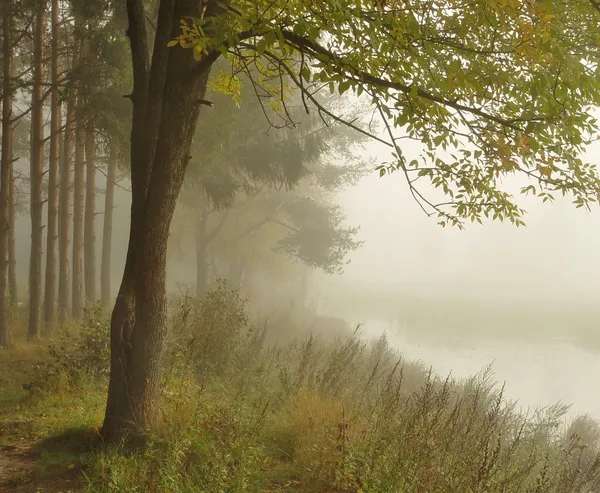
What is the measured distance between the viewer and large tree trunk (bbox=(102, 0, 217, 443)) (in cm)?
448

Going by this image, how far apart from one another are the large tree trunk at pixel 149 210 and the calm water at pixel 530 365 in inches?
562

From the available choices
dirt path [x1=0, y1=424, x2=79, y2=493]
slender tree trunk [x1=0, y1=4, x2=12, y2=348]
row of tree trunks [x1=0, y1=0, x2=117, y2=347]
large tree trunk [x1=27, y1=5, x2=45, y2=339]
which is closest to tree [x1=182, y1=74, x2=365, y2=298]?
row of tree trunks [x1=0, y1=0, x2=117, y2=347]

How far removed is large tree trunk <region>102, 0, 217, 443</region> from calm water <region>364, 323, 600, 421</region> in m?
14.3

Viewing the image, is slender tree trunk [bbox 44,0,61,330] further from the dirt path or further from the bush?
the dirt path

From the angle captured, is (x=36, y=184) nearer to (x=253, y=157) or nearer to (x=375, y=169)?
(x=253, y=157)

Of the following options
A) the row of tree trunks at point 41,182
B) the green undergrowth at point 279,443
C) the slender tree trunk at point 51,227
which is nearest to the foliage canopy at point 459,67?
the green undergrowth at point 279,443

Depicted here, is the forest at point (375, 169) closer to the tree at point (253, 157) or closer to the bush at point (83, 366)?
the bush at point (83, 366)

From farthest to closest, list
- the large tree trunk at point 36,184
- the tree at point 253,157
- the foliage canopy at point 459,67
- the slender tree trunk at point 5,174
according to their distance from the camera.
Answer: the tree at point 253,157 → the large tree trunk at point 36,184 → the slender tree trunk at point 5,174 → the foliage canopy at point 459,67

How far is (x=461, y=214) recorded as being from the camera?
5.11 m

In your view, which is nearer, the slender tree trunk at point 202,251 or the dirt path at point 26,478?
the dirt path at point 26,478

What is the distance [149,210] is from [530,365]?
21.8m

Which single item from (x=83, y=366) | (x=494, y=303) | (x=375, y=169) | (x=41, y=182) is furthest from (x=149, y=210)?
(x=494, y=303)

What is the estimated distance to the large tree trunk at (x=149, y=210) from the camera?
448 cm

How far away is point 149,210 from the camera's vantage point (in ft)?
14.8
